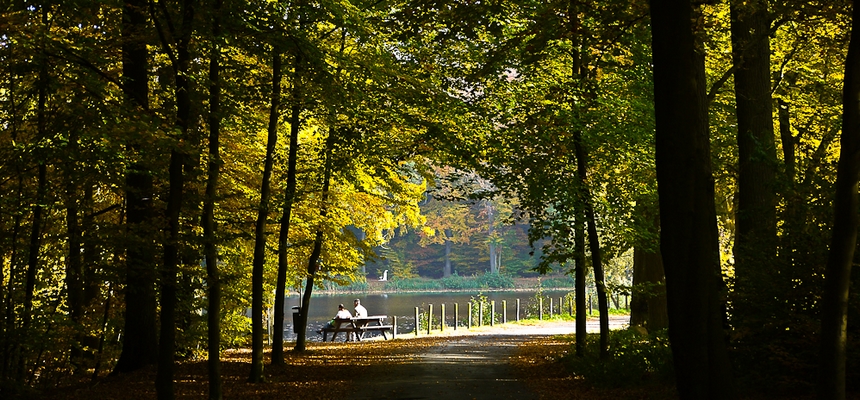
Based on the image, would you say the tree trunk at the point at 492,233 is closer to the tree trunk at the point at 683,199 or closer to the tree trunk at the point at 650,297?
the tree trunk at the point at 650,297

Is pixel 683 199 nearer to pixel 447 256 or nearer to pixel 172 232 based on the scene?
pixel 172 232

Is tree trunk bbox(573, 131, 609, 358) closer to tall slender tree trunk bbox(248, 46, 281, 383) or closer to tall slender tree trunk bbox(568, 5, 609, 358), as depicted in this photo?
tall slender tree trunk bbox(568, 5, 609, 358)

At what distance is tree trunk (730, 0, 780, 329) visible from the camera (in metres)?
8.88

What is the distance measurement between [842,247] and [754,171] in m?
6.09

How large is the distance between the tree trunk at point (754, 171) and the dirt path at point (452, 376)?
3.35 meters

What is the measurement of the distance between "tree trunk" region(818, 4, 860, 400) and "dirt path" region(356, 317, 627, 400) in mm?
5640

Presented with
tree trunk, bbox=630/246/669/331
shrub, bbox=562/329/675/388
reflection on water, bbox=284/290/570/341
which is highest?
tree trunk, bbox=630/246/669/331

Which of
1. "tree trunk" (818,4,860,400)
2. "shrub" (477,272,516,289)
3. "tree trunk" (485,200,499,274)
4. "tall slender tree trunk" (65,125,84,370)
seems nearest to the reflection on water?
"shrub" (477,272,516,289)

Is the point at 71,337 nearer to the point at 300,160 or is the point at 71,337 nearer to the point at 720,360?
the point at 300,160

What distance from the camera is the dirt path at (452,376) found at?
11.3 metres

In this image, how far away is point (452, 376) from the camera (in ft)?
44.3

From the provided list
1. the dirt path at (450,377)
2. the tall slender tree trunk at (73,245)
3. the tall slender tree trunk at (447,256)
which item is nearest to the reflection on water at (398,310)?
the tall slender tree trunk at (447,256)

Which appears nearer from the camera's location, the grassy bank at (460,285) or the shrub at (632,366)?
the shrub at (632,366)

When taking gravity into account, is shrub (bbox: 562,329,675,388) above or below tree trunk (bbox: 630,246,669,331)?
below
